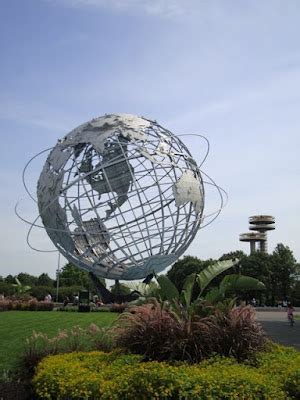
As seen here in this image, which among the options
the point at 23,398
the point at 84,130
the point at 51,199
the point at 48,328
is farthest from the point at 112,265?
the point at 23,398

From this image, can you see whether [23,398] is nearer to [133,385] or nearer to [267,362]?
[133,385]

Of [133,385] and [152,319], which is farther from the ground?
[152,319]

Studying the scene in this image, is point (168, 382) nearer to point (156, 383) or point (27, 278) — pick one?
point (156, 383)

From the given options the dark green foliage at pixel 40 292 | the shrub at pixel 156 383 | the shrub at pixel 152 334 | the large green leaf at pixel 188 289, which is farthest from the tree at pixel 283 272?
the shrub at pixel 156 383

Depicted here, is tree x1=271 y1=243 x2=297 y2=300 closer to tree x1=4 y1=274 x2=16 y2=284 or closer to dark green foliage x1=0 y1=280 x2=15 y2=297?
dark green foliage x1=0 y1=280 x2=15 y2=297

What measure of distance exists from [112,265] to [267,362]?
2205cm

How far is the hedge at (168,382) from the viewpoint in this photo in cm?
557

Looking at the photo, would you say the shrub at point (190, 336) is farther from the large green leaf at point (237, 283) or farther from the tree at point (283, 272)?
the tree at point (283, 272)

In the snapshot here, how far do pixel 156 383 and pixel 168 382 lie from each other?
0.47 ft

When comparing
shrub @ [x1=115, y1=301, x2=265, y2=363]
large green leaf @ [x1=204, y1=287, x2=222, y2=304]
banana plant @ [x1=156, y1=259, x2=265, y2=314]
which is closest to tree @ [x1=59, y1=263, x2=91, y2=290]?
banana plant @ [x1=156, y1=259, x2=265, y2=314]

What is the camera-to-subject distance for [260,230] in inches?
4365

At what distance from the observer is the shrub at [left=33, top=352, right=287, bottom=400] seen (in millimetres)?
5562

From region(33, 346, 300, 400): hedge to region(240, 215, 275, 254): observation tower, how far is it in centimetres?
10234

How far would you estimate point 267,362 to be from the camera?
7445 millimetres
